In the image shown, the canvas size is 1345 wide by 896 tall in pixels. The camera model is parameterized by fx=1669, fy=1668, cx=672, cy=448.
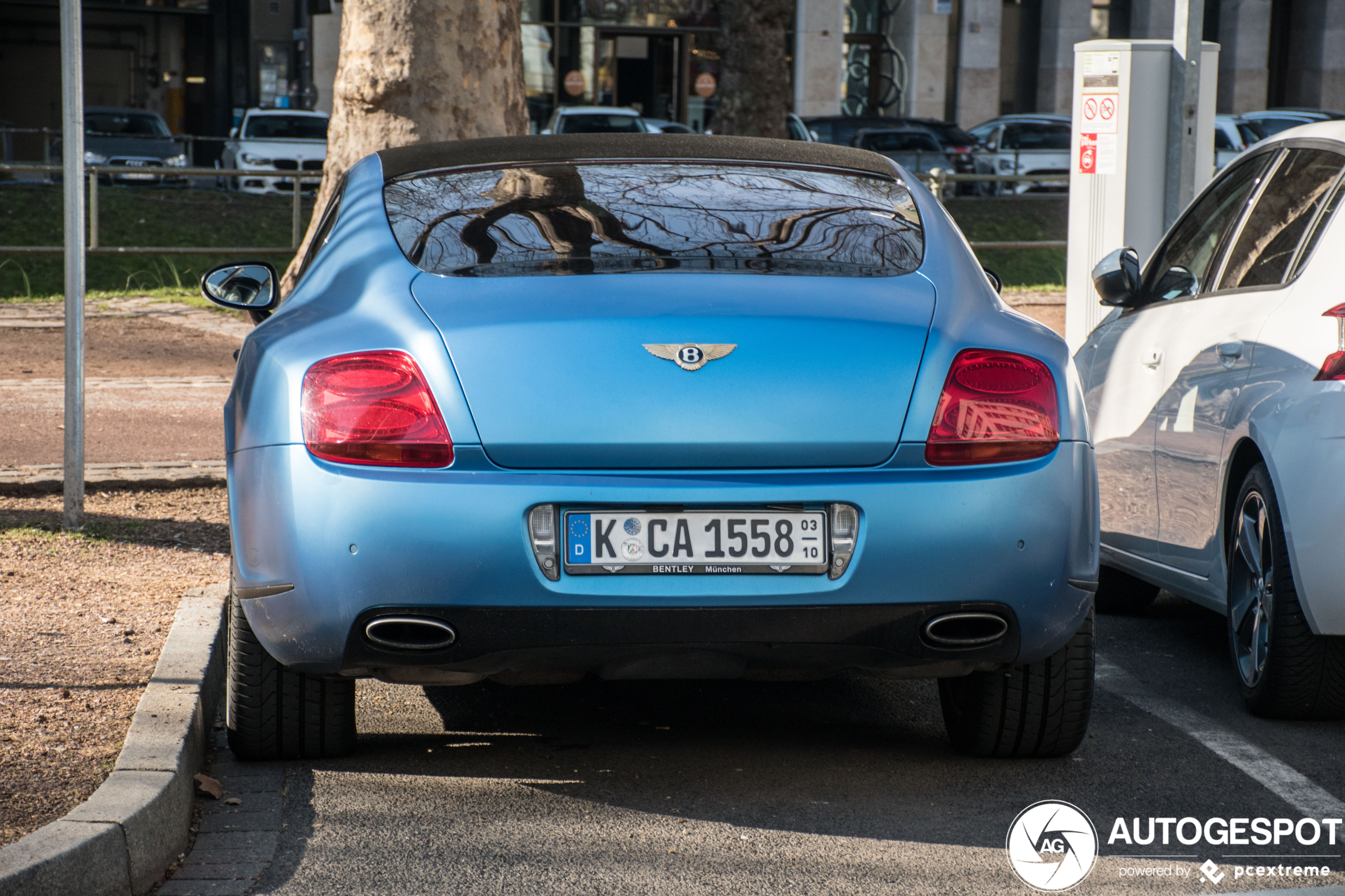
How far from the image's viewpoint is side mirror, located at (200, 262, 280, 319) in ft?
15.3

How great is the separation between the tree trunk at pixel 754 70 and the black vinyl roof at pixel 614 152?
1571 centimetres

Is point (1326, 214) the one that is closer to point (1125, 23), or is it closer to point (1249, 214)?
point (1249, 214)

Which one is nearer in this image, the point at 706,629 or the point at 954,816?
the point at 706,629

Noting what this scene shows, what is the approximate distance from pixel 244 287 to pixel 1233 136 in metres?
27.1

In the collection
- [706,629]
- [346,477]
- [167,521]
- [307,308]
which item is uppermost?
[307,308]

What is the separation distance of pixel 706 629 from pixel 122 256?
15.0 m

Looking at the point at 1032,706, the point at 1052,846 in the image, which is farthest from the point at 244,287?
the point at 1052,846

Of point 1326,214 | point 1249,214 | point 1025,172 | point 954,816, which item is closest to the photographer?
point 954,816

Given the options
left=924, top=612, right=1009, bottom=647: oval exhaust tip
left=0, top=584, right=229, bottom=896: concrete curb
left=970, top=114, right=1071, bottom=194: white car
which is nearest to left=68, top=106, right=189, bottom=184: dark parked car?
left=970, top=114, right=1071, bottom=194: white car

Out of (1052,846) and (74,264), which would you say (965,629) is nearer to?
(1052,846)

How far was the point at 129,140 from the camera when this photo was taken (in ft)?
88.6

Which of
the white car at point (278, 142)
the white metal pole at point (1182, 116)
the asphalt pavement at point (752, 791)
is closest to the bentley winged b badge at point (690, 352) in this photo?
the asphalt pavement at point (752, 791)

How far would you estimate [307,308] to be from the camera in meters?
3.75

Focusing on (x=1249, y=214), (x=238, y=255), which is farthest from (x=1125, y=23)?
(x=1249, y=214)
